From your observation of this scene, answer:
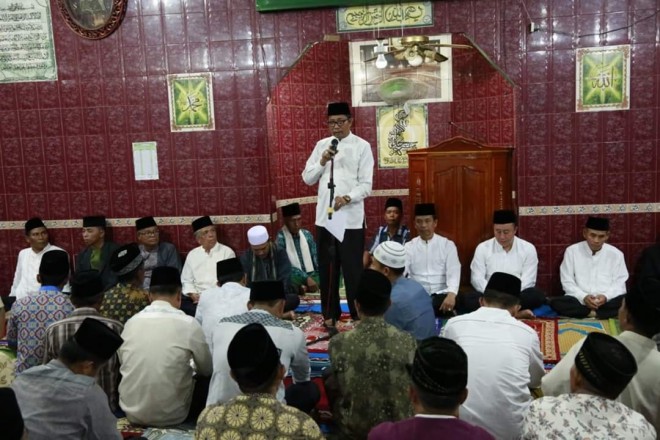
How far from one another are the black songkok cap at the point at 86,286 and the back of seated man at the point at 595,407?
2033mm

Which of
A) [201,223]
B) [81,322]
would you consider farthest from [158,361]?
[201,223]

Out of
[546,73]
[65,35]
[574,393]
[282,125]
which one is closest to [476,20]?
[546,73]

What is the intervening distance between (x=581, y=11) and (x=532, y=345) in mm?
3709

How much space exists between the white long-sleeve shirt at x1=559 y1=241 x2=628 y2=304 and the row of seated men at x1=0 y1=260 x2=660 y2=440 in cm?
246

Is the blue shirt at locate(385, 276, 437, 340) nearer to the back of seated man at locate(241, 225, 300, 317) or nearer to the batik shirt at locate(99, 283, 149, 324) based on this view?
the batik shirt at locate(99, 283, 149, 324)

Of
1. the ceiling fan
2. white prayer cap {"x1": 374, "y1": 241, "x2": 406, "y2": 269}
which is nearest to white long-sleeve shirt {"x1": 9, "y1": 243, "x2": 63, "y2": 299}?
the ceiling fan

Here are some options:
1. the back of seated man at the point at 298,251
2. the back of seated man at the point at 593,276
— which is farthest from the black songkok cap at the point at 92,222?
the back of seated man at the point at 593,276

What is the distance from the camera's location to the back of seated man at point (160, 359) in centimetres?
276

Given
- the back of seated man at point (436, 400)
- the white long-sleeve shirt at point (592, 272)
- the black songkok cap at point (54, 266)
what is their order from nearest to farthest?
the back of seated man at point (436, 400) < the black songkok cap at point (54, 266) < the white long-sleeve shirt at point (592, 272)

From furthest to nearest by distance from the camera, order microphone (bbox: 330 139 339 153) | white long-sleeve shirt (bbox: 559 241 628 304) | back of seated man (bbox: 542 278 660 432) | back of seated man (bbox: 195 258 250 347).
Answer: white long-sleeve shirt (bbox: 559 241 628 304) → microphone (bbox: 330 139 339 153) → back of seated man (bbox: 195 258 250 347) → back of seated man (bbox: 542 278 660 432)

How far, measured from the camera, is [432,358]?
169cm

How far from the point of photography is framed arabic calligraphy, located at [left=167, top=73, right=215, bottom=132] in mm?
5668

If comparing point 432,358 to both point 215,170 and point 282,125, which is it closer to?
point 215,170

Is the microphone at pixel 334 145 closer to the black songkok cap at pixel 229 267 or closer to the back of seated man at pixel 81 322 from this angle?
the black songkok cap at pixel 229 267
